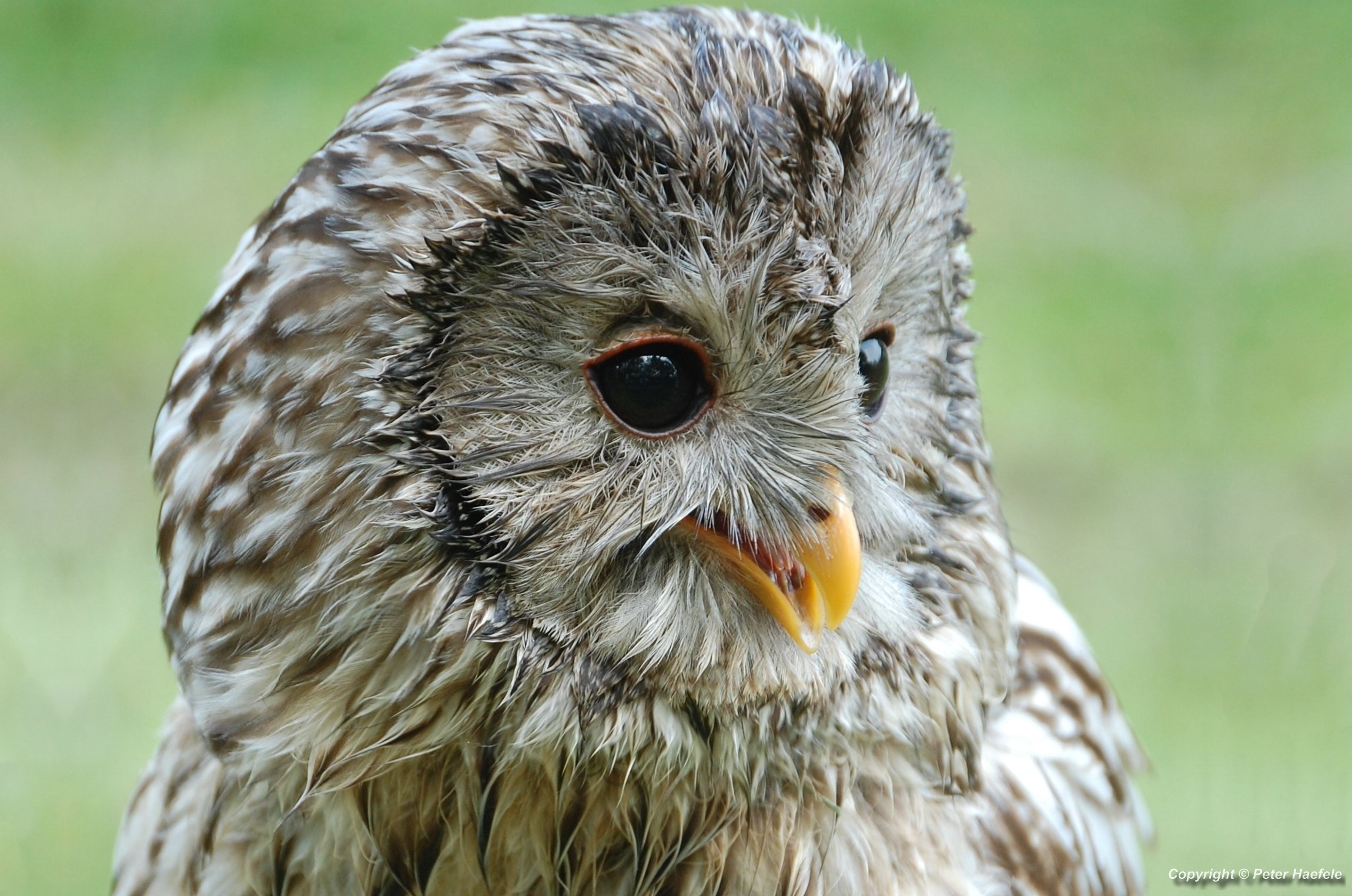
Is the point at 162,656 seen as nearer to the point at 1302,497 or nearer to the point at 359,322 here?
the point at 359,322

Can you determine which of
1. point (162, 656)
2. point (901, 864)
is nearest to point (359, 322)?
point (901, 864)

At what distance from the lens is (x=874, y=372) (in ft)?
5.29

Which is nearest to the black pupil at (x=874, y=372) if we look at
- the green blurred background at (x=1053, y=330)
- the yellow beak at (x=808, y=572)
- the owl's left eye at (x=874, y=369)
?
the owl's left eye at (x=874, y=369)

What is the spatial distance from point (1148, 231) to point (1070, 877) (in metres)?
4.85

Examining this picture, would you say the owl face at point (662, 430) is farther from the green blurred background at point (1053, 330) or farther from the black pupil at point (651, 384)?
the green blurred background at point (1053, 330)

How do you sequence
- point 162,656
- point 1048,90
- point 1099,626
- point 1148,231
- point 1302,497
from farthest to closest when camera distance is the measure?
point 1048,90 → point 1148,231 → point 1302,497 → point 1099,626 → point 162,656

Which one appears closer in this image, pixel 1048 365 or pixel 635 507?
pixel 635 507

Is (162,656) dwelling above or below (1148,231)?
below

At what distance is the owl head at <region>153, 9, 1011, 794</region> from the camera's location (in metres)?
1.41

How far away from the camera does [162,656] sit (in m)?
4.27

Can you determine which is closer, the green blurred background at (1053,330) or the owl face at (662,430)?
the owl face at (662,430)

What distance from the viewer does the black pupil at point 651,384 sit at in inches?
56.6

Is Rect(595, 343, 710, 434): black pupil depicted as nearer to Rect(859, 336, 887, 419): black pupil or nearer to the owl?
the owl

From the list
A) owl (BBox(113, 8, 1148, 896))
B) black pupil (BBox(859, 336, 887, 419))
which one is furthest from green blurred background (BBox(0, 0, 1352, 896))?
black pupil (BBox(859, 336, 887, 419))
